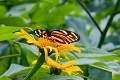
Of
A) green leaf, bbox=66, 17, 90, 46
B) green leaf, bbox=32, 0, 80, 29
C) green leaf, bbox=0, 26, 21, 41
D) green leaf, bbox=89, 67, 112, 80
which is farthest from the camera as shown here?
green leaf, bbox=66, 17, 90, 46

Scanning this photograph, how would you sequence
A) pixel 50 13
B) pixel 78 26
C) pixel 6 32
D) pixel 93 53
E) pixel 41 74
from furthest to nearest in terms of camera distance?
pixel 78 26 → pixel 50 13 → pixel 93 53 → pixel 41 74 → pixel 6 32

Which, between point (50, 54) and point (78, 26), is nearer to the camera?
point (50, 54)

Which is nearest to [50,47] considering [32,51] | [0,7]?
[32,51]

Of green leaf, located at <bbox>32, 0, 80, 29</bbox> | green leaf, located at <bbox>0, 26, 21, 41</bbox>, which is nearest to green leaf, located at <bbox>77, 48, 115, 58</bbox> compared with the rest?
green leaf, located at <bbox>0, 26, 21, 41</bbox>

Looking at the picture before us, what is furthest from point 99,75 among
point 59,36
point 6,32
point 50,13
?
point 50,13

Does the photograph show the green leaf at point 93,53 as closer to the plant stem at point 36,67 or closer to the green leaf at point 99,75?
the green leaf at point 99,75

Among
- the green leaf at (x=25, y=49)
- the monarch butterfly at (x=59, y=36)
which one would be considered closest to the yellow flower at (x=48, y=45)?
the monarch butterfly at (x=59, y=36)

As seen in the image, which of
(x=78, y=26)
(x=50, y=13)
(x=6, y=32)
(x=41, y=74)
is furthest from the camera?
(x=78, y=26)

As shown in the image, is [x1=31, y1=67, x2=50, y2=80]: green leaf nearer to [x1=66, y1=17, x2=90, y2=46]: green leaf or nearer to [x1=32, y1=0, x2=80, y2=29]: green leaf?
[x1=32, y1=0, x2=80, y2=29]: green leaf

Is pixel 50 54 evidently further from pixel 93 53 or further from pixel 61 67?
pixel 93 53
